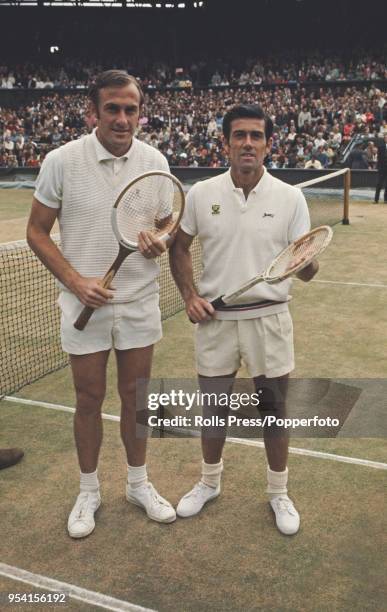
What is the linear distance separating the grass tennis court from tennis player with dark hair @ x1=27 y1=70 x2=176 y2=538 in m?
0.24

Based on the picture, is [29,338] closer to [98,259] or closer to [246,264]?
[98,259]

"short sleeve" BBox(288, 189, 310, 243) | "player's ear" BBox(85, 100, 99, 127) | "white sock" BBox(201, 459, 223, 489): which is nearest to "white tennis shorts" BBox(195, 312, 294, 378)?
"short sleeve" BBox(288, 189, 310, 243)

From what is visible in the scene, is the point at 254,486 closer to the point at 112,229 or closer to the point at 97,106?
the point at 112,229

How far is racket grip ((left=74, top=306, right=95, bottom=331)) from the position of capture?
3613mm

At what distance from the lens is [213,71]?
39.8m

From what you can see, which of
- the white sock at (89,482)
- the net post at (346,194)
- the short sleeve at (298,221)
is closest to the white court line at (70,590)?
the white sock at (89,482)

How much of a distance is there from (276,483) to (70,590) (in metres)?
1.43

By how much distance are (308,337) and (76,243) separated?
455cm

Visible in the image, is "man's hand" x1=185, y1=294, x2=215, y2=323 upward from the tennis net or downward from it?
upward

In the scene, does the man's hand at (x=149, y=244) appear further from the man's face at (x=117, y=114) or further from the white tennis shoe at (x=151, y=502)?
the white tennis shoe at (x=151, y=502)

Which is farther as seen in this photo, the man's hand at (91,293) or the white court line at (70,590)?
the man's hand at (91,293)

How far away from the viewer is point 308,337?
7.71 metres

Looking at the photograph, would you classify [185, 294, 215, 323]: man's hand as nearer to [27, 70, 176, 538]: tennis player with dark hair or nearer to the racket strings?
[27, 70, 176, 538]: tennis player with dark hair

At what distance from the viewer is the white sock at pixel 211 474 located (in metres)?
4.25
